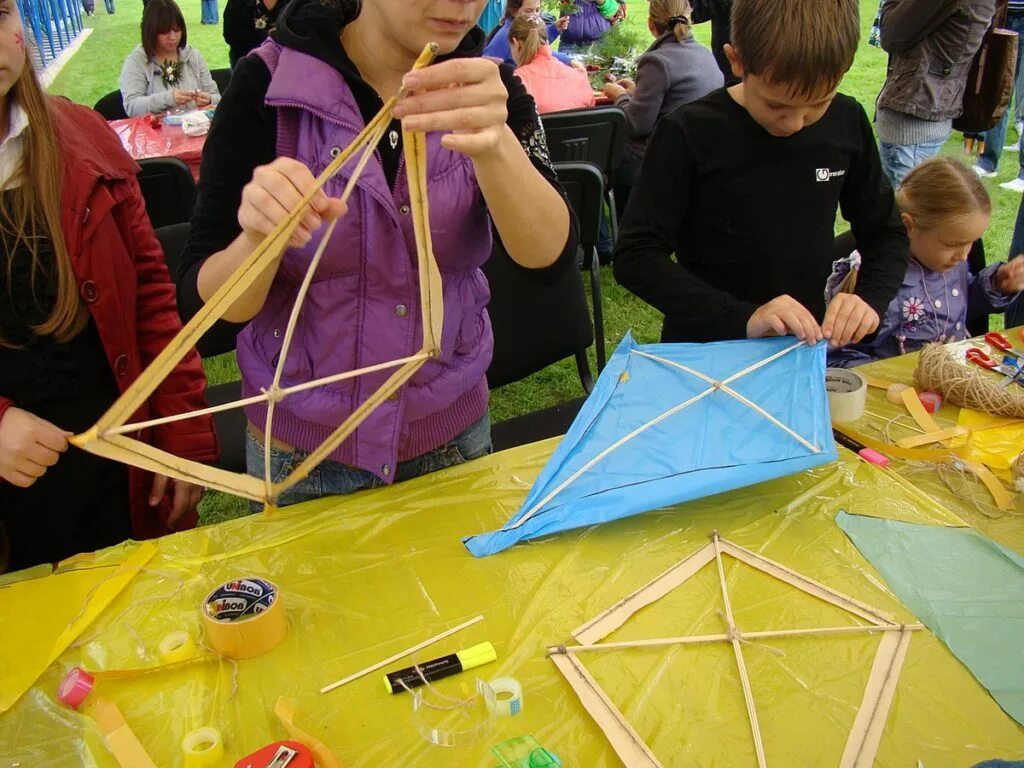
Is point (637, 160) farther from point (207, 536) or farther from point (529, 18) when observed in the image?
point (207, 536)

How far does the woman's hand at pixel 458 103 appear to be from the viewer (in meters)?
0.81

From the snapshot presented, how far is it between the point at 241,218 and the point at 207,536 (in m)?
0.54

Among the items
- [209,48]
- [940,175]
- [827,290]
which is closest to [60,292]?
A: [827,290]

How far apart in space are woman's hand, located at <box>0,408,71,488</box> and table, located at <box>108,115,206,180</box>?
2.20m

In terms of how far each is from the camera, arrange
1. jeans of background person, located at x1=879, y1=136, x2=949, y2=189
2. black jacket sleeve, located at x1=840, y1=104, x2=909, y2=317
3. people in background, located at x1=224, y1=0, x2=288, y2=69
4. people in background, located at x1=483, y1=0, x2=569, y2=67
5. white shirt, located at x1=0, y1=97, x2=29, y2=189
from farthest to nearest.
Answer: people in background, located at x1=483, y1=0, x2=569, y2=67 → people in background, located at x1=224, y1=0, x2=288, y2=69 → jeans of background person, located at x1=879, y1=136, x2=949, y2=189 → black jacket sleeve, located at x1=840, y1=104, x2=909, y2=317 → white shirt, located at x1=0, y1=97, x2=29, y2=189

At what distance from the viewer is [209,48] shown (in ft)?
34.0

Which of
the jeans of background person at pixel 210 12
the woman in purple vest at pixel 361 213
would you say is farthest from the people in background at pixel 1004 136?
the jeans of background person at pixel 210 12

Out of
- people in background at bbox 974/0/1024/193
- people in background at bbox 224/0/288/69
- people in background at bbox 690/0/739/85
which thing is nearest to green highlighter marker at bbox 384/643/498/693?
people in background at bbox 224/0/288/69

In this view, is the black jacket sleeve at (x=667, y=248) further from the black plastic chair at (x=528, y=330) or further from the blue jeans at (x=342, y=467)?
the blue jeans at (x=342, y=467)

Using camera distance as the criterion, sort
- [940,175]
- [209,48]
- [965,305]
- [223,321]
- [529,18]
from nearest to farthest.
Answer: [223,321], [940,175], [965,305], [529,18], [209,48]

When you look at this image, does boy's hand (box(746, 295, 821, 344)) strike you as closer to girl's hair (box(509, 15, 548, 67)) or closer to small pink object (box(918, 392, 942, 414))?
small pink object (box(918, 392, 942, 414))

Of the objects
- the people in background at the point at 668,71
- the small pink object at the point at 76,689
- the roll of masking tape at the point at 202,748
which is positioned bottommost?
the people in background at the point at 668,71

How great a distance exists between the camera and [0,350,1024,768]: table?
0.86 metres

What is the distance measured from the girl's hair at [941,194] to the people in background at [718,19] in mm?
2983
